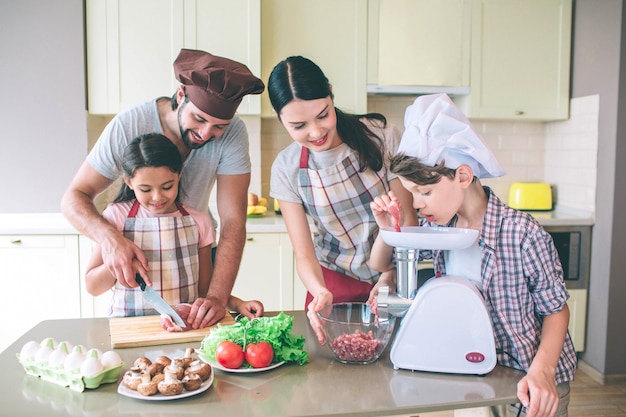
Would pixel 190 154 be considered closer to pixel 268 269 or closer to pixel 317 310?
pixel 317 310

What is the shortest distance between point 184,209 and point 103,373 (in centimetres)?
81

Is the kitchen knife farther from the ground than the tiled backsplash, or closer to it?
closer to it

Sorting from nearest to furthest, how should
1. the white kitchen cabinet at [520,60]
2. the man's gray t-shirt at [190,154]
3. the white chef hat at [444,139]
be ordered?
the white chef hat at [444,139]
the man's gray t-shirt at [190,154]
the white kitchen cabinet at [520,60]

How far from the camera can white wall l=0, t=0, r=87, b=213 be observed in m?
3.99

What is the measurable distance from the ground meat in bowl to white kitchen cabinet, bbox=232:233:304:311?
7.80 ft

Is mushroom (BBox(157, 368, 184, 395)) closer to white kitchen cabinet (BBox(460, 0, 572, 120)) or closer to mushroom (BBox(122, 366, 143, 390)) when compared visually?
mushroom (BBox(122, 366, 143, 390))

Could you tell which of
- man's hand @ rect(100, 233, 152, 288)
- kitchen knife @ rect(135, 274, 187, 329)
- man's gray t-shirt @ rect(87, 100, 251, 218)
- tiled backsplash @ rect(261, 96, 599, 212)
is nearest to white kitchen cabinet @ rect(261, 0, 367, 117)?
tiled backsplash @ rect(261, 96, 599, 212)

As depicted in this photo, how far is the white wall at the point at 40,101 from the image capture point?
3988mm

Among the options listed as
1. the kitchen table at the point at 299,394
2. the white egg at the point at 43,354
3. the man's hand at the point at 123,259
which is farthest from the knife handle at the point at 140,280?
the white egg at the point at 43,354

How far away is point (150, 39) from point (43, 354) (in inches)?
112

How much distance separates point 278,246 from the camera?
13.2 feet

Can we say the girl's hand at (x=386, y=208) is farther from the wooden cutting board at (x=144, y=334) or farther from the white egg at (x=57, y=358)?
the white egg at (x=57, y=358)

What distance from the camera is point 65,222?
3855mm

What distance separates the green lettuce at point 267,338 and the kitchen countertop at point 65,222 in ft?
7.56
